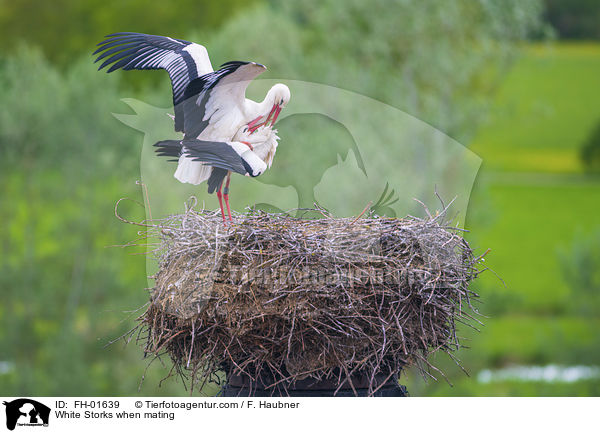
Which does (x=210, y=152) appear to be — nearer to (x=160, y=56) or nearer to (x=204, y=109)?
(x=204, y=109)

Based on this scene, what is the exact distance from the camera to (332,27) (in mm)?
16125

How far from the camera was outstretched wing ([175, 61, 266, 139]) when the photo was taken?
3.45m

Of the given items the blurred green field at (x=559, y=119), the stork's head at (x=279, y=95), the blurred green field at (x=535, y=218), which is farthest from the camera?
the blurred green field at (x=559, y=119)

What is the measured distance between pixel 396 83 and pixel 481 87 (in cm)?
255

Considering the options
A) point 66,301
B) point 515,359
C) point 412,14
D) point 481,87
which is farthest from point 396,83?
point 515,359

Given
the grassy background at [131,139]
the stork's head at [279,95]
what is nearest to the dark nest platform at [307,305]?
the stork's head at [279,95]

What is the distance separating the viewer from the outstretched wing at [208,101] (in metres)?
3.45

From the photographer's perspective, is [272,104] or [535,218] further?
[535,218]

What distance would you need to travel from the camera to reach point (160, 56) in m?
3.62

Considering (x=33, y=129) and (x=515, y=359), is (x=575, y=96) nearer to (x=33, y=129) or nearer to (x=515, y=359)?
(x=515, y=359)

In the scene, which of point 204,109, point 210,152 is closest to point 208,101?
point 204,109

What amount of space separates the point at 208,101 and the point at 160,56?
0.36 m

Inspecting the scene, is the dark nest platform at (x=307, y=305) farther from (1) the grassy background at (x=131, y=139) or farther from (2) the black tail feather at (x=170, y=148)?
(1) the grassy background at (x=131, y=139)
